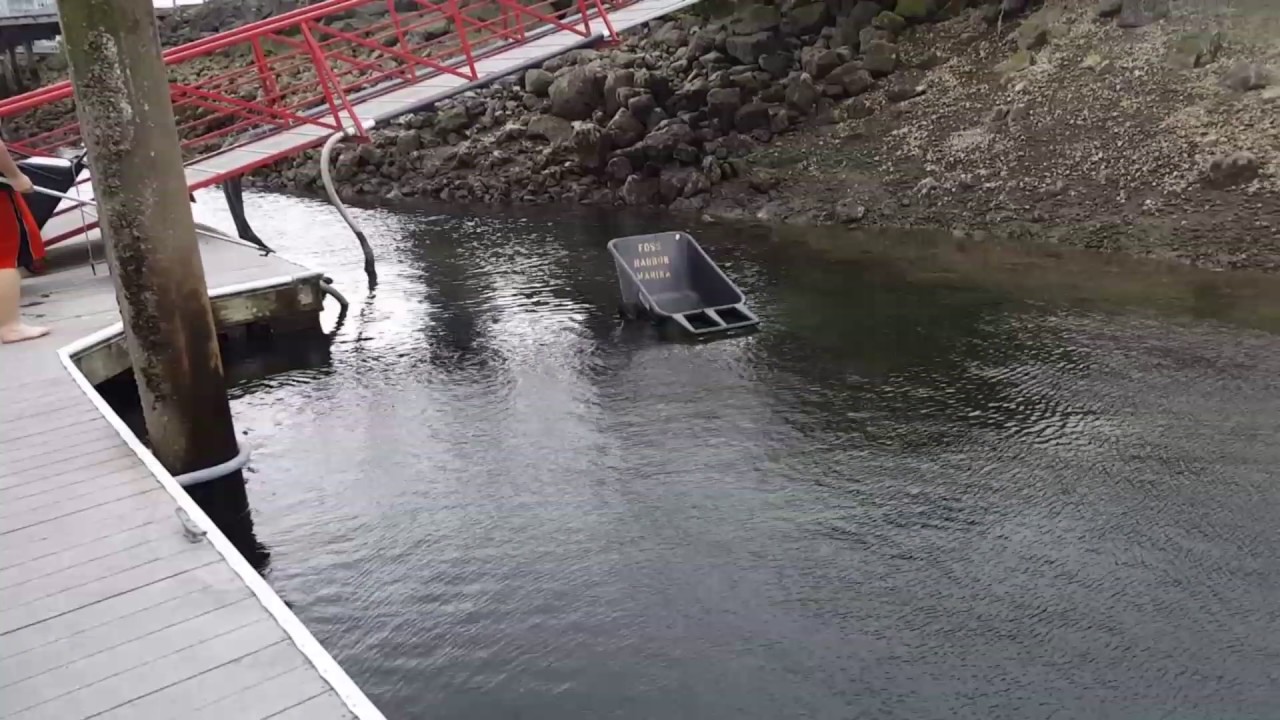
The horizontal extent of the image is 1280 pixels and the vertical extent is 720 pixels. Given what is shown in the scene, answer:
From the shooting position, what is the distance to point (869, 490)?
261 inches

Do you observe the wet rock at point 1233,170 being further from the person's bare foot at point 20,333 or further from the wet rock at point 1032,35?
the person's bare foot at point 20,333

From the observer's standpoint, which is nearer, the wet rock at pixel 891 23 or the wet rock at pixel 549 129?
the wet rock at pixel 891 23

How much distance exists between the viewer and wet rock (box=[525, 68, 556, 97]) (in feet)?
72.9

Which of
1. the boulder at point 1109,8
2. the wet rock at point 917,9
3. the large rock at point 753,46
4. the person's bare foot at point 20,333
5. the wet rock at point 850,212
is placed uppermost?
the wet rock at point 917,9

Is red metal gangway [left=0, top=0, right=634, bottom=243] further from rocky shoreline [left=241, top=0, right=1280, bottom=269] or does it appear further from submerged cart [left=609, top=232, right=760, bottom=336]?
rocky shoreline [left=241, top=0, right=1280, bottom=269]

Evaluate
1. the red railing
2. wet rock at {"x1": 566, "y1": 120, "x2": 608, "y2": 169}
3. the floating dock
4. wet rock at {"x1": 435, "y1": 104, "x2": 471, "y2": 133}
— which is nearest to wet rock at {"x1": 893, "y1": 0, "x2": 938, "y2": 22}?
wet rock at {"x1": 566, "y1": 120, "x2": 608, "y2": 169}

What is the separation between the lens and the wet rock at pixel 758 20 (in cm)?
2053

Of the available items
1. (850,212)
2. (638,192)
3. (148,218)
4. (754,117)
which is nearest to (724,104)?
(754,117)

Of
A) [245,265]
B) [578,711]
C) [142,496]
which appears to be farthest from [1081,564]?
[245,265]

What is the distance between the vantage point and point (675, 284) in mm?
11031

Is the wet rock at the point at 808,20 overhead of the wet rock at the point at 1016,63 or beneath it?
overhead

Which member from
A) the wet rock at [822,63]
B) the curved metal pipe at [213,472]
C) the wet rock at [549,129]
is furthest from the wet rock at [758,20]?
the curved metal pipe at [213,472]

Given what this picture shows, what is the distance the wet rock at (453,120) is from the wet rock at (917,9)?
30.3ft

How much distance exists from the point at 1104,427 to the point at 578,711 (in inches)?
188
